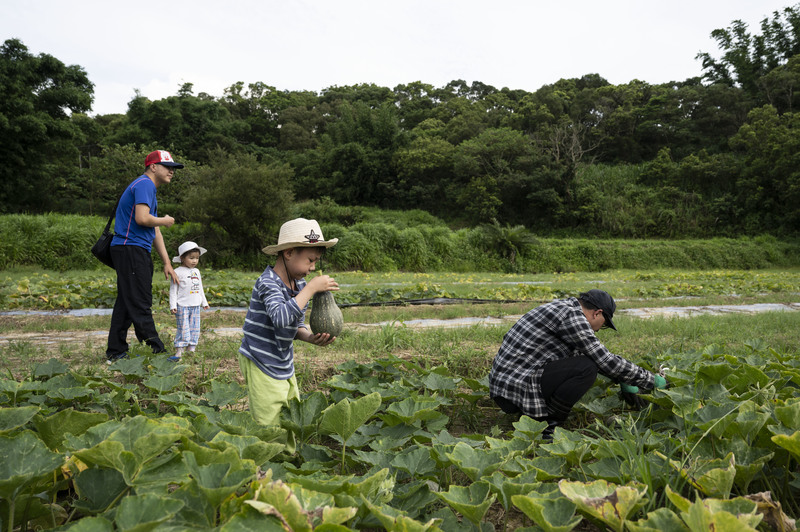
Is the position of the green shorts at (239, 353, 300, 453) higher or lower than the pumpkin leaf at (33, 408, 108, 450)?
lower

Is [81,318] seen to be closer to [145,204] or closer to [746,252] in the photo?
[145,204]

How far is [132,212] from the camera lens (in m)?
3.78

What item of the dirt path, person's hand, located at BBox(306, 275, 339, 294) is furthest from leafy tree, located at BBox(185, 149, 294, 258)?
person's hand, located at BBox(306, 275, 339, 294)

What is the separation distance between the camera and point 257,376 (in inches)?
94.8

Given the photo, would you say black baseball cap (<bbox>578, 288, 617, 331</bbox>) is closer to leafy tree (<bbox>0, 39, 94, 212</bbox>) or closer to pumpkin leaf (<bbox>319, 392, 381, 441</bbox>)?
pumpkin leaf (<bbox>319, 392, 381, 441</bbox>)

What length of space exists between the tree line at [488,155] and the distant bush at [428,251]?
2234mm

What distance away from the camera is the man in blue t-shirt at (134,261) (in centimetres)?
373

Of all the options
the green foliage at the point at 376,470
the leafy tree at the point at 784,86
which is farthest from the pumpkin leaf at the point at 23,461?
the leafy tree at the point at 784,86

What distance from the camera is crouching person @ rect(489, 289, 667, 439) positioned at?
2680 millimetres

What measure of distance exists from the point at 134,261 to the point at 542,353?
9.76ft

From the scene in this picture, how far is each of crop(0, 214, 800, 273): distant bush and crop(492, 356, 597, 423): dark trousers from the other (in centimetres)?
1448

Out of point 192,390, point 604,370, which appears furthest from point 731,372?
point 192,390

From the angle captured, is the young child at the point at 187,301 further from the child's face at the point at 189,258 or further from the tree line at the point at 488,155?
the tree line at the point at 488,155

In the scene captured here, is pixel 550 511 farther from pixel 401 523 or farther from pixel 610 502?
pixel 401 523
